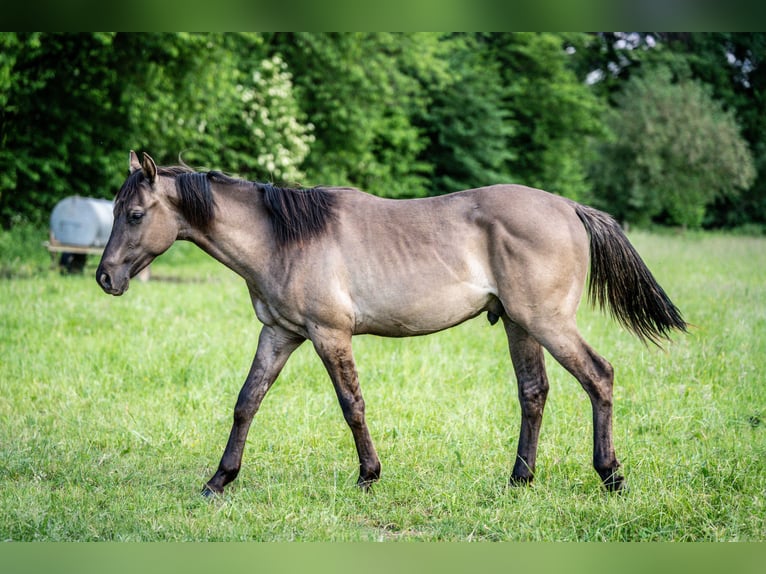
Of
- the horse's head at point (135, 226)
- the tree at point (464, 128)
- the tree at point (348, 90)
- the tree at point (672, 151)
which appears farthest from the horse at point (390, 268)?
the tree at point (672, 151)

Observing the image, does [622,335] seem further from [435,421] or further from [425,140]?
[425,140]

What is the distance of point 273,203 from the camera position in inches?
189

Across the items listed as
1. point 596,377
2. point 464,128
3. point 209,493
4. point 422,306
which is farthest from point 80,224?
point 464,128

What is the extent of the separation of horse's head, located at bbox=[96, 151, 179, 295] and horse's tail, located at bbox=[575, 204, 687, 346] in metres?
2.51

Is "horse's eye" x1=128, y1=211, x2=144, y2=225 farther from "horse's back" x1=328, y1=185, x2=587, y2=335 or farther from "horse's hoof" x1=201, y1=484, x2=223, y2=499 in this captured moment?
"horse's hoof" x1=201, y1=484, x2=223, y2=499

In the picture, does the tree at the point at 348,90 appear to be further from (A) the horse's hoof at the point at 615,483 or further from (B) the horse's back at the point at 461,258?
(A) the horse's hoof at the point at 615,483

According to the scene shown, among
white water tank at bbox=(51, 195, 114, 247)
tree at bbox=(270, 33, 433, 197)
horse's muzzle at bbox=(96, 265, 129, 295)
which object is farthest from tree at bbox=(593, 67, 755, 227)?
horse's muzzle at bbox=(96, 265, 129, 295)

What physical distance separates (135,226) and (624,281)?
2.97 m

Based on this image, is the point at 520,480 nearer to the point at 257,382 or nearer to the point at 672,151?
the point at 257,382

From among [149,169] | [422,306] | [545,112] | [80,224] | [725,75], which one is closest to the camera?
[149,169]

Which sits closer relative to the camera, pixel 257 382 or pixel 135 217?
pixel 135 217

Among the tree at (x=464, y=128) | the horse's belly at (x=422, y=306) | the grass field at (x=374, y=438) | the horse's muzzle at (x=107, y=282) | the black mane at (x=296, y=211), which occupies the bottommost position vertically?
the tree at (x=464, y=128)

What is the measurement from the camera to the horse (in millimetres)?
4531

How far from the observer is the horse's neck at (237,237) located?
475 cm
